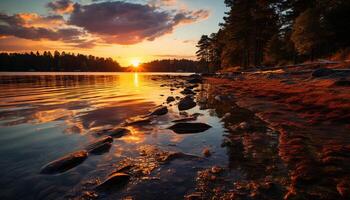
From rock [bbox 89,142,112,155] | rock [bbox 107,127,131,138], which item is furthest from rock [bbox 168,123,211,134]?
rock [bbox 89,142,112,155]

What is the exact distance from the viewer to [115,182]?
439cm

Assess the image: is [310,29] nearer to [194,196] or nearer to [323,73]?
[323,73]

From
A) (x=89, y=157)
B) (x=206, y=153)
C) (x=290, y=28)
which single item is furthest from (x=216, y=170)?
(x=290, y=28)

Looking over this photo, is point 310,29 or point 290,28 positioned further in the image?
point 290,28

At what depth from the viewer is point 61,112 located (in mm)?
12305

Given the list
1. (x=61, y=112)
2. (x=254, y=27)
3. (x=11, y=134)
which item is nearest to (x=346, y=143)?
(x=11, y=134)

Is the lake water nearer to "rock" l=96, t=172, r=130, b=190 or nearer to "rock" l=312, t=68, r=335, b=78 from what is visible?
"rock" l=96, t=172, r=130, b=190

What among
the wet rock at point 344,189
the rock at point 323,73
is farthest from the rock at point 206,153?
the rock at point 323,73

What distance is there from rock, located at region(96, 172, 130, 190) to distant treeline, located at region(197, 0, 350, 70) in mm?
29677

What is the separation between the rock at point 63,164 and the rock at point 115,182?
4.30ft

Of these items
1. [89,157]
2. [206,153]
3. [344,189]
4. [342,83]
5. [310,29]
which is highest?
[310,29]

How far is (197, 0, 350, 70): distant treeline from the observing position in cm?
2827

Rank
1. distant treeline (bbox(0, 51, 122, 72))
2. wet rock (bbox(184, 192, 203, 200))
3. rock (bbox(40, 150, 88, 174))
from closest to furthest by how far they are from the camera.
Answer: wet rock (bbox(184, 192, 203, 200)) < rock (bbox(40, 150, 88, 174)) < distant treeline (bbox(0, 51, 122, 72))

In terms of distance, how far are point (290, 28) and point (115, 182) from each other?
1556 inches
